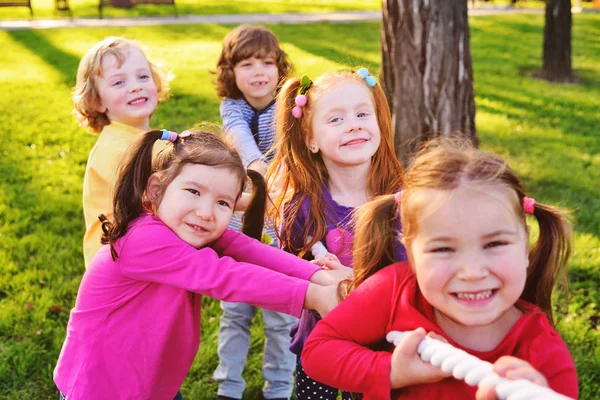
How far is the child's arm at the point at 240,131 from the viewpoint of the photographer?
3301mm

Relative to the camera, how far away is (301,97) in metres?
2.66

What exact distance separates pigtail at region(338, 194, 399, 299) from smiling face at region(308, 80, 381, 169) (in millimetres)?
599

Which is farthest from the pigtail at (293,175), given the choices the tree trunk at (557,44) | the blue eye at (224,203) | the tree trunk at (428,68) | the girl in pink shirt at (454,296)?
the tree trunk at (557,44)

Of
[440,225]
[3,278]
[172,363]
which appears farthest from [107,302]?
[3,278]

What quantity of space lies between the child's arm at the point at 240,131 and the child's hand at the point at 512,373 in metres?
1.86

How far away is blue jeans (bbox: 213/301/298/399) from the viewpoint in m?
3.32

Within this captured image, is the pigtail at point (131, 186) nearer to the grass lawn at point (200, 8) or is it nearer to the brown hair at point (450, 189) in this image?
the brown hair at point (450, 189)

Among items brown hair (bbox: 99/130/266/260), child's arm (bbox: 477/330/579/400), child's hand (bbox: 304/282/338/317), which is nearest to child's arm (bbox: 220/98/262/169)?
brown hair (bbox: 99/130/266/260)

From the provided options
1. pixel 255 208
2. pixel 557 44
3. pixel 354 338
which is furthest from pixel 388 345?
pixel 557 44

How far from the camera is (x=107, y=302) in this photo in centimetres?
216

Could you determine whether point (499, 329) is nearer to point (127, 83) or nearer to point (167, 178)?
point (167, 178)

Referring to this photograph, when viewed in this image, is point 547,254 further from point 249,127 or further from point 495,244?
point 249,127

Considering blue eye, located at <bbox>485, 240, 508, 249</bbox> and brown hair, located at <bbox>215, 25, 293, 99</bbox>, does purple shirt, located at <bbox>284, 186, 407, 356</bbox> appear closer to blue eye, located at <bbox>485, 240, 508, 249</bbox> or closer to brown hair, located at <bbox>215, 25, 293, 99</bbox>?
blue eye, located at <bbox>485, 240, 508, 249</bbox>

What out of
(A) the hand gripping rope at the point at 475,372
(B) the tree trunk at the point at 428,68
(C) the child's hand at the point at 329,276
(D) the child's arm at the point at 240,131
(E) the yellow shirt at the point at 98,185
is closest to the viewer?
(A) the hand gripping rope at the point at 475,372
